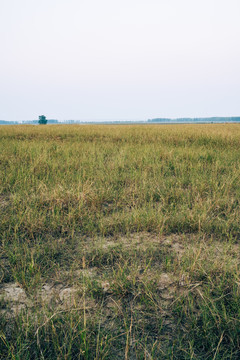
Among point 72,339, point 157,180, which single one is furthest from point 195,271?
point 157,180

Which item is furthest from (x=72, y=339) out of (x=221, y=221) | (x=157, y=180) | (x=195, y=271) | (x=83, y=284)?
(x=157, y=180)

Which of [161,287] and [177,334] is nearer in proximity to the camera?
[177,334]

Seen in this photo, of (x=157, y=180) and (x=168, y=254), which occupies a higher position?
(x=157, y=180)

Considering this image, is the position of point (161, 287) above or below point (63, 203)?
below

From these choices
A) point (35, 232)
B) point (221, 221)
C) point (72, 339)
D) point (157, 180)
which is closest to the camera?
point (72, 339)

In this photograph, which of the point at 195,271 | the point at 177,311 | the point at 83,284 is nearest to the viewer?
the point at 177,311

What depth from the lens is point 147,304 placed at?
1.20 metres

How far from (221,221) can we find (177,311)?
1.21 meters

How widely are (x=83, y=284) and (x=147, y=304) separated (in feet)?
1.20

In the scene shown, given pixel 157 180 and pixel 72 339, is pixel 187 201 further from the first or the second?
pixel 72 339

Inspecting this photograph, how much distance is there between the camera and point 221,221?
213 centimetres

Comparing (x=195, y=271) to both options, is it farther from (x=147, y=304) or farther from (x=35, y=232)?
(x=35, y=232)

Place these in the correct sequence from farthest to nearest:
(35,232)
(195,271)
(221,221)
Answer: (221,221) → (35,232) → (195,271)

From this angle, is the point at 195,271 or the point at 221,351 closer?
the point at 221,351
